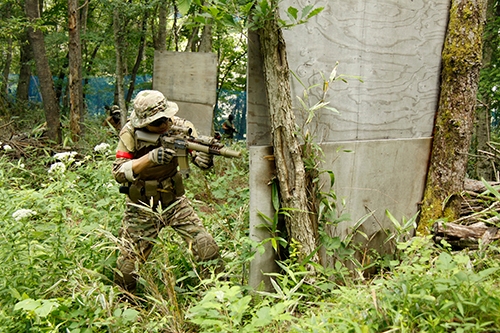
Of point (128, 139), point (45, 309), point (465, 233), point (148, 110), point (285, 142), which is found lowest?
point (45, 309)

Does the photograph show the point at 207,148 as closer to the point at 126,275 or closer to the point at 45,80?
the point at 126,275

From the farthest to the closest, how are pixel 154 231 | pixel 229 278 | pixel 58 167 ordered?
pixel 58 167, pixel 154 231, pixel 229 278

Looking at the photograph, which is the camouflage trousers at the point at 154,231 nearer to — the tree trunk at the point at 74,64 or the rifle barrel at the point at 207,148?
the rifle barrel at the point at 207,148

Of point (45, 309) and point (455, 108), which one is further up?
point (455, 108)

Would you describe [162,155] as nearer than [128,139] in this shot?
Yes

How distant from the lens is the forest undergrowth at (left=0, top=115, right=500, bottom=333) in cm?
219

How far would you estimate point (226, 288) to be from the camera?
2438mm

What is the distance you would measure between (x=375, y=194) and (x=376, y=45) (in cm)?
121

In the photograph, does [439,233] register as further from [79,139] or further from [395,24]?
[79,139]

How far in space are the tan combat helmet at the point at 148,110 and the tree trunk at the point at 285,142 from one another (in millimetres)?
972

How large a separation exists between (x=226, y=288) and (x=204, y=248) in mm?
1251

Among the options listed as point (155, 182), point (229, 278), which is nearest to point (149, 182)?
point (155, 182)

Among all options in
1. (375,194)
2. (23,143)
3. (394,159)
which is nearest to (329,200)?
(375,194)

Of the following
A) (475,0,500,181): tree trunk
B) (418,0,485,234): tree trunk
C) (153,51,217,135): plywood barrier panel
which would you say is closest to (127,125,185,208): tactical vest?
(418,0,485,234): tree trunk
